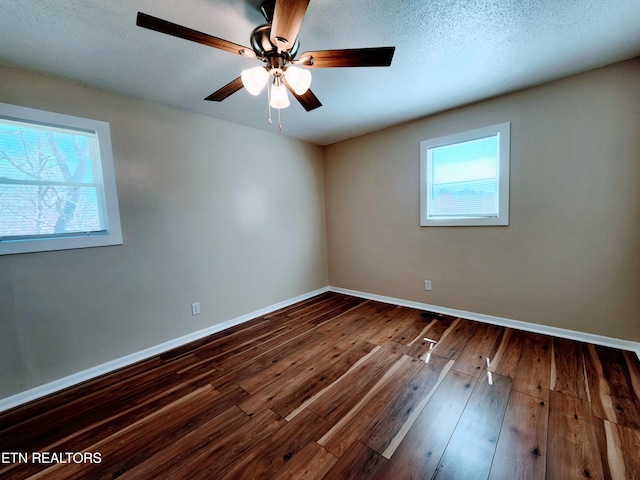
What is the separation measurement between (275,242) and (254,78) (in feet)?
7.81

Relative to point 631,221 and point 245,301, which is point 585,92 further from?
point 245,301

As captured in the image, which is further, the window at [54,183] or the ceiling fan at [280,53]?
the window at [54,183]

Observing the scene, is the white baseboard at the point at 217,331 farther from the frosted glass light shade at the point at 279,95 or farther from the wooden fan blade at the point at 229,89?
the frosted glass light shade at the point at 279,95

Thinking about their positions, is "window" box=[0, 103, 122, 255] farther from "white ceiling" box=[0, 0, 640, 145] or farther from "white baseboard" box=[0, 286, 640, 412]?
"white baseboard" box=[0, 286, 640, 412]

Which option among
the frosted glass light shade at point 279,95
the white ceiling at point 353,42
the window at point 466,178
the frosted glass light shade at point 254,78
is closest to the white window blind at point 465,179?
the window at point 466,178

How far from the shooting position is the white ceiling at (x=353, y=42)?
1435 mm

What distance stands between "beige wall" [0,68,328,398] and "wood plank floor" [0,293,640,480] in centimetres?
35

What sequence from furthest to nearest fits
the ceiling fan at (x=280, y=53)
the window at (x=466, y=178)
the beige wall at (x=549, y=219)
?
the window at (x=466, y=178)
the beige wall at (x=549, y=219)
the ceiling fan at (x=280, y=53)

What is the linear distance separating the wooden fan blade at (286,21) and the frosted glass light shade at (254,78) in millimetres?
155

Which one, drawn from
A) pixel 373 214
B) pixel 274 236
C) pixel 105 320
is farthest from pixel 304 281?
pixel 105 320

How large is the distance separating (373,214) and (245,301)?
7.04 feet

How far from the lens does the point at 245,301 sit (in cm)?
326

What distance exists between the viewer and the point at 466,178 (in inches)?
115
